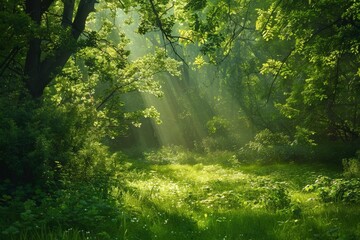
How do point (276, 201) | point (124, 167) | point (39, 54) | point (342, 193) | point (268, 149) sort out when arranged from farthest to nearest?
point (268, 149) → point (124, 167) → point (39, 54) → point (342, 193) → point (276, 201)

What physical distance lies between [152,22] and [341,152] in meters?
14.8

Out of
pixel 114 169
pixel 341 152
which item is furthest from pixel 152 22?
pixel 341 152

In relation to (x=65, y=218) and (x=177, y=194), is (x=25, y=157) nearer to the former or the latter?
(x=65, y=218)

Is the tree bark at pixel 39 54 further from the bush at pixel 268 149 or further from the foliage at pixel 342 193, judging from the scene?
the bush at pixel 268 149

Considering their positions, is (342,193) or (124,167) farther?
(124,167)

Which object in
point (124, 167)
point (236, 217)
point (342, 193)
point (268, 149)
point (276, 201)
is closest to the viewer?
point (236, 217)

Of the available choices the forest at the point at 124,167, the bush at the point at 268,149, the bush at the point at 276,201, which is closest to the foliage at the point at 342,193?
the forest at the point at 124,167

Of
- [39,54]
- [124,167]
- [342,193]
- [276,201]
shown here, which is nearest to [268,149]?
[124,167]

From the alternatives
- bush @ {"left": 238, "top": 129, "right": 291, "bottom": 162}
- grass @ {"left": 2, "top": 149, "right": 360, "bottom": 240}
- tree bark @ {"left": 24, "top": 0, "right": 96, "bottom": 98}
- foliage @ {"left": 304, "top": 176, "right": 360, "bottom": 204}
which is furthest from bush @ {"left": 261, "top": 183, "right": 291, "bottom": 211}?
bush @ {"left": 238, "top": 129, "right": 291, "bottom": 162}

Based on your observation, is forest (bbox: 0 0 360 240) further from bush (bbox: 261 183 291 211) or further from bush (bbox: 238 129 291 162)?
bush (bbox: 238 129 291 162)

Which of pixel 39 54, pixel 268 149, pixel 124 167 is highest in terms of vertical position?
pixel 39 54

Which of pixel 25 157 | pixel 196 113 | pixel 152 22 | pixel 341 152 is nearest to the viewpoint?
pixel 25 157

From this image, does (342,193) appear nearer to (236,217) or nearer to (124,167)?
(236,217)

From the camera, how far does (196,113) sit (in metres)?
37.7
